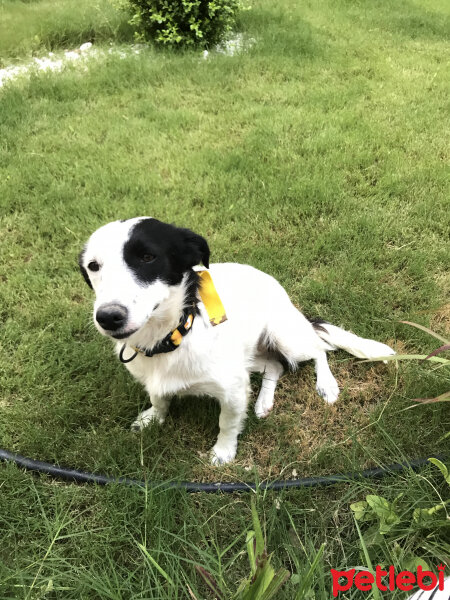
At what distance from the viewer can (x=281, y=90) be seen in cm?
489

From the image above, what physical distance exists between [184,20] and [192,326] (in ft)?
17.3

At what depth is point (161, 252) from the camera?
1.64 metres

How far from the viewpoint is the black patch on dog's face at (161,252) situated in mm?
1584

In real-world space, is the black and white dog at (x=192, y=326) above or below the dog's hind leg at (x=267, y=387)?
above

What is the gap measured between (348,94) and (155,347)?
4.26 meters

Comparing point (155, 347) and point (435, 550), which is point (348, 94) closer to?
point (155, 347)

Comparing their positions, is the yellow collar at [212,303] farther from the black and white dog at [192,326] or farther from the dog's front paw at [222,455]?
the dog's front paw at [222,455]

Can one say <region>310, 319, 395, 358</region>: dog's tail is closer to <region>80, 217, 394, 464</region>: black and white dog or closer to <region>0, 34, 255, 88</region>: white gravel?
<region>80, 217, 394, 464</region>: black and white dog

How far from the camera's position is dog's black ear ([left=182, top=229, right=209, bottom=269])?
1740 mm

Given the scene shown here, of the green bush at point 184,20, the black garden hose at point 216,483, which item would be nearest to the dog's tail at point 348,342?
the black garden hose at point 216,483

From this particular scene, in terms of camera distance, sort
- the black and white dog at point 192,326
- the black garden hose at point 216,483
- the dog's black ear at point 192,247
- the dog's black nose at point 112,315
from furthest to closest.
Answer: the black garden hose at point 216,483 → the dog's black ear at point 192,247 → the black and white dog at point 192,326 → the dog's black nose at point 112,315

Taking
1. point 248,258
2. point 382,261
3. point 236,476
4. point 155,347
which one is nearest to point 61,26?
point 248,258

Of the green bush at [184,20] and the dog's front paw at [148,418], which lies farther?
the green bush at [184,20]

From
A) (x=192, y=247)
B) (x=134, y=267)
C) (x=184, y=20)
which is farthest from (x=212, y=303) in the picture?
(x=184, y=20)
